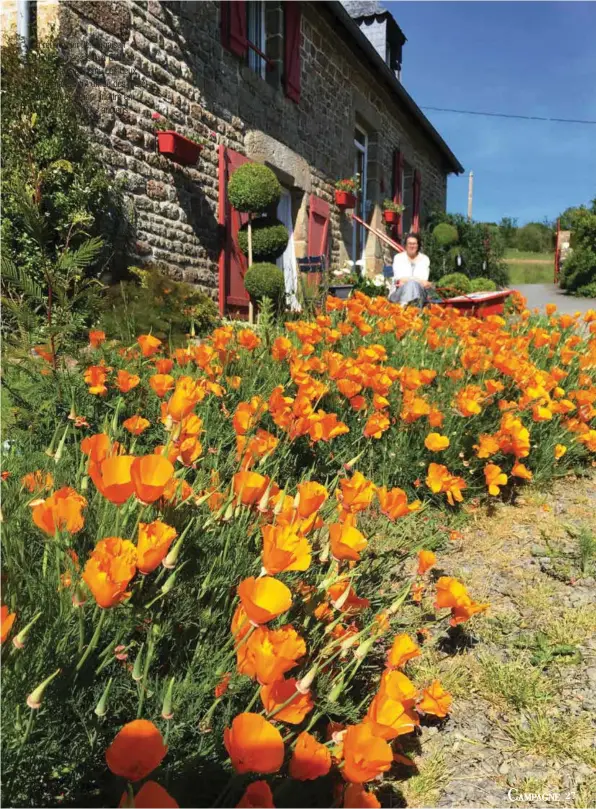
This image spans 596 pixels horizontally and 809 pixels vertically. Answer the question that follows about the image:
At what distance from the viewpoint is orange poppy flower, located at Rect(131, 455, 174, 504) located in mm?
933

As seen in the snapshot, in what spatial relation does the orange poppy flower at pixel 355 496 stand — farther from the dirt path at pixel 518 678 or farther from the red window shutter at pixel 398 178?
the red window shutter at pixel 398 178

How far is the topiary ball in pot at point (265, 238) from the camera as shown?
6766mm

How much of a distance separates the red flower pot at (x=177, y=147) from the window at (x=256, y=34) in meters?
2.50

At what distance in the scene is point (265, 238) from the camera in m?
6.74

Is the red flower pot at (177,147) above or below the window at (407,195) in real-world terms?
below

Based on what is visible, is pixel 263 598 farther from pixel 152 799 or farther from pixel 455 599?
pixel 455 599

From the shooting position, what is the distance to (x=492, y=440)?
212 cm

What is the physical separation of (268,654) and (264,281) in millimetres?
6022

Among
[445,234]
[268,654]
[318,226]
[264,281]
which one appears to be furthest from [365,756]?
[445,234]

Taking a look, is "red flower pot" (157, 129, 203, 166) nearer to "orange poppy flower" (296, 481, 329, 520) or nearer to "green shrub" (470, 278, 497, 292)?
"orange poppy flower" (296, 481, 329, 520)

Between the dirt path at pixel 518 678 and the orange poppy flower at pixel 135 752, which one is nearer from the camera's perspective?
the orange poppy flower at pixel 135 752

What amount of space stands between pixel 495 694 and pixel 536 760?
0.19 meters

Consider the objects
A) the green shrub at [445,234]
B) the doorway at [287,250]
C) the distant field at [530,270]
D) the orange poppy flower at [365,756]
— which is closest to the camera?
the orange poppy flower at [365,756]

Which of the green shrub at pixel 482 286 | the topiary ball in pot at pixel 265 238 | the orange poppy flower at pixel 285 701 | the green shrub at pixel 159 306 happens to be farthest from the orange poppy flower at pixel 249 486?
the green shrub at pixel 482 286
